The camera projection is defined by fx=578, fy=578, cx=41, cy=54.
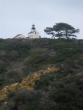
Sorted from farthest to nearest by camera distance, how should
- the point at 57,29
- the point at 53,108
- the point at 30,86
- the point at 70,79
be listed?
the point at 57,29, the point at 30,86, the point at 70,79, the point at 53,108

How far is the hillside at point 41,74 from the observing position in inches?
1385

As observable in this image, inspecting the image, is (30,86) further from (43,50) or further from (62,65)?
(43,50)

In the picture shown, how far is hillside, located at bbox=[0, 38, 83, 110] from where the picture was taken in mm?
35188

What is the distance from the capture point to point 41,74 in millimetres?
46188

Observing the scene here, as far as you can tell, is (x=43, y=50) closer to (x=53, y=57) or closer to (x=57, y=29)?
(x=53, y=57)

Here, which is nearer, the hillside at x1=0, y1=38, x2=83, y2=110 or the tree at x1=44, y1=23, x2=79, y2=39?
the hillside at x1=0, y1=38, x2=83, y2=110

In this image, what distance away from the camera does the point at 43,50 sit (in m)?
60.9

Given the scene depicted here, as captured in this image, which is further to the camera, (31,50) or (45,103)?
(31,50)

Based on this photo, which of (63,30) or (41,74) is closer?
(41,74)

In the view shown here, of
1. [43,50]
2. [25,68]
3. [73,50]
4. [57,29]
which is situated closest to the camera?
[25,68]

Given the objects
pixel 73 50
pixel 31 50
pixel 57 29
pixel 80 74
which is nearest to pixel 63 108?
pixel 80 74

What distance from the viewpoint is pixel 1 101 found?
41.0 meters

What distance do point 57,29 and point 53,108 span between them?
41.2m

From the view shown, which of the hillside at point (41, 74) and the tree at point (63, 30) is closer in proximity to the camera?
the hillside at point (41, 74)
